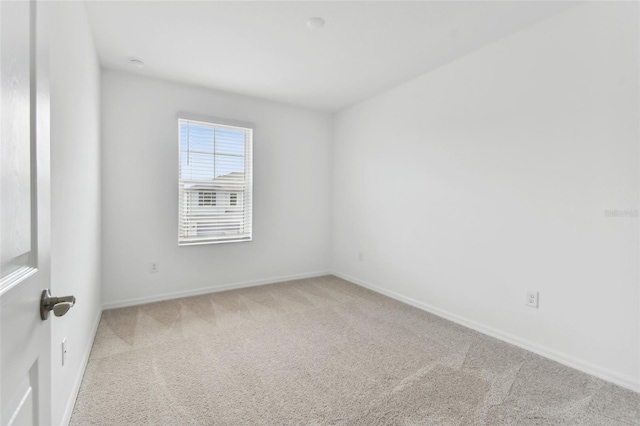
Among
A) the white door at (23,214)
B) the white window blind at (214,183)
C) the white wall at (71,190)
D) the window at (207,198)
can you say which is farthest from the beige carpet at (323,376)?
the window at (207,198)

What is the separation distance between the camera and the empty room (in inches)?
59.8

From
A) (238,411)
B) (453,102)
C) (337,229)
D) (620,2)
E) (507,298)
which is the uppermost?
(620,2)

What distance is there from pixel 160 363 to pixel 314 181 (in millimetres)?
2980

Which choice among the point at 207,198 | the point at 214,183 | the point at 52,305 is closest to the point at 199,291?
the point at 207,198

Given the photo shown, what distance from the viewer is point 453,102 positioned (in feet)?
9.66

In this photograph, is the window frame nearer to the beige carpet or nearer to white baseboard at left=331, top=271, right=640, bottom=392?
the beige carpet

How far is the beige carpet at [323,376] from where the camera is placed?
1653 millimetres

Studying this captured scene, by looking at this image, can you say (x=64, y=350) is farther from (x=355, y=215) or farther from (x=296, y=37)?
(x=355, y=215)

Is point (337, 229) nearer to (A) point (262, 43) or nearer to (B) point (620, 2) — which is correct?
(A) point (262, 43)

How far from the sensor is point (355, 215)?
4211 mm

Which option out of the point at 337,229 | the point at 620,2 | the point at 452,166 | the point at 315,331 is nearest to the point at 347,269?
the point at 337,229

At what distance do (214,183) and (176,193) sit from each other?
0.45 metres

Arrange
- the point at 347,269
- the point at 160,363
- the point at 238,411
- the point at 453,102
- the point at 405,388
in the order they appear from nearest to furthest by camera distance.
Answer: the point at 238,411 < the point at 405,388 < the point at 160,363 < the point at 453,102 < the point at 347,269

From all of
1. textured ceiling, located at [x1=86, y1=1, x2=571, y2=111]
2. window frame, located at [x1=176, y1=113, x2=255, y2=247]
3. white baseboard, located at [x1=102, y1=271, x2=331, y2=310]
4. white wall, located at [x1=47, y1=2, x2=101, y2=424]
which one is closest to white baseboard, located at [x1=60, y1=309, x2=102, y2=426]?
white wall, located at [x1=47, y1=2, x2=101, y2=424]
